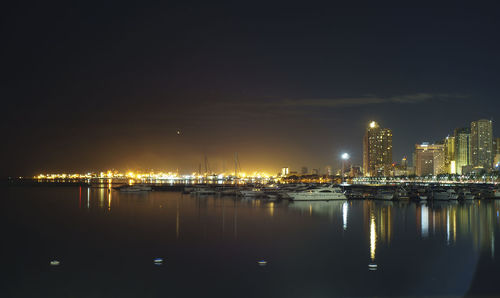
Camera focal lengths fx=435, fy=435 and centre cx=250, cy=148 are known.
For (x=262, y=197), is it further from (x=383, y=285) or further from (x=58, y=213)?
(x=383, y=285)

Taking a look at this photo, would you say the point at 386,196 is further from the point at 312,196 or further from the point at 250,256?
the point at 250,256

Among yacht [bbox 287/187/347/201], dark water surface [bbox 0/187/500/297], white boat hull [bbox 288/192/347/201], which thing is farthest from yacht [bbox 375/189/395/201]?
dark water surface [bbox 0/187/500/297]

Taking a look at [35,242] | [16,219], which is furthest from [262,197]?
[35,242]

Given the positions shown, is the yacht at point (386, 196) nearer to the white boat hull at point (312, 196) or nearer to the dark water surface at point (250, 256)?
the white boat hull at point (312, 196)

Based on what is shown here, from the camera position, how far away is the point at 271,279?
17750mm

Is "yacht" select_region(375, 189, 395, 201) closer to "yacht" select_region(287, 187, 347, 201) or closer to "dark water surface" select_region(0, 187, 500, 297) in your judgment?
"yacht" select_region(287, 187, 347, 201)

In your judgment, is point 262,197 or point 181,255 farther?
point 262,197

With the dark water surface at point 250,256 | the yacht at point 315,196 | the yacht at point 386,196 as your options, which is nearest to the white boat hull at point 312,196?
the yacht at point 315,196

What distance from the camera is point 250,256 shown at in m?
22.7

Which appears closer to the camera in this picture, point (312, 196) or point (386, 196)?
point (312, 196)

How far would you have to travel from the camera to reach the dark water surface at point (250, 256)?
649 inches

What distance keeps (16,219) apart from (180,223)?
16354 mm

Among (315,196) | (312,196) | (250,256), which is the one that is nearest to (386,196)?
(315,196)

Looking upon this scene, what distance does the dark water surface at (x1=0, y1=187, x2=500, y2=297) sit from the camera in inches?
649
